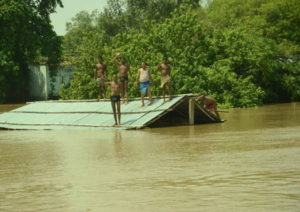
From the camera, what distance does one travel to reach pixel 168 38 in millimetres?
31031

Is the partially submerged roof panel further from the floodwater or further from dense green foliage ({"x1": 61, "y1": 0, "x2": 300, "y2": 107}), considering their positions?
dense green foliage ({"x1": 61, "y1": 0, "x2": 300, "y2": 107})

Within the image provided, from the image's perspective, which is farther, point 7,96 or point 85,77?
point 7,96

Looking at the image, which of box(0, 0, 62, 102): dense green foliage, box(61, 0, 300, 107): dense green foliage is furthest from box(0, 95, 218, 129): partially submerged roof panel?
box(0, 0, 62, 102): dense green foliage

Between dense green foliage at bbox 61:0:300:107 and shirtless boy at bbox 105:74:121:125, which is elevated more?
dense green foliage at bbox 61:0:300:107

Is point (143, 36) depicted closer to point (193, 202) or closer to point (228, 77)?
point (228, 77)

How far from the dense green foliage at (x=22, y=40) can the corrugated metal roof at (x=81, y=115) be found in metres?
20.6

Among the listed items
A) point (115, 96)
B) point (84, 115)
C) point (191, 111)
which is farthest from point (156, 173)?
point (84, 115)

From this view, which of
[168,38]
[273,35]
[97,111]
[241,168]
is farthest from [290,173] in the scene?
[273,35]

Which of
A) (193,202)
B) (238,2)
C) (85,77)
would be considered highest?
(238,2)

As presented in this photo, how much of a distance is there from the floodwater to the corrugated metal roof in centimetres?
326

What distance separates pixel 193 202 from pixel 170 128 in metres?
11.7

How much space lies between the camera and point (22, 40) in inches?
1791

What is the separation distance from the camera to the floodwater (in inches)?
275

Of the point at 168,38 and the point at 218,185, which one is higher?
the point at 168,38
